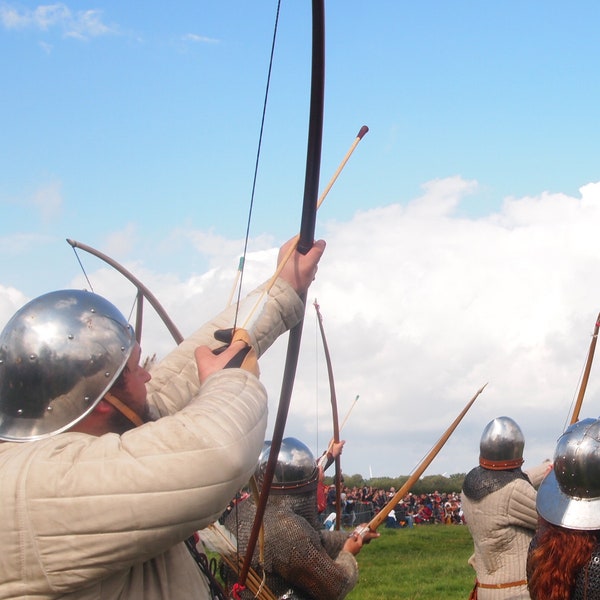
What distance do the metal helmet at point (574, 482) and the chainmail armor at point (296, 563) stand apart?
1.28 m

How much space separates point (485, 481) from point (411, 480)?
114 centimetres

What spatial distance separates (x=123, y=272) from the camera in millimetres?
6254

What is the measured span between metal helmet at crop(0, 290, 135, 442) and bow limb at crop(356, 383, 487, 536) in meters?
3.57

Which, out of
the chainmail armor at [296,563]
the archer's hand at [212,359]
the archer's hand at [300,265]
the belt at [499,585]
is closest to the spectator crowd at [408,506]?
the belt at [499,585]

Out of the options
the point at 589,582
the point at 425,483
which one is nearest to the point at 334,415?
the point at 589,582

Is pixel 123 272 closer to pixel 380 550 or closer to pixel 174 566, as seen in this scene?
pixel 174 566

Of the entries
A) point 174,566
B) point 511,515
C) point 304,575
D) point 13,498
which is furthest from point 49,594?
point 511,515

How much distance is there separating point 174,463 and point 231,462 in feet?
0.41

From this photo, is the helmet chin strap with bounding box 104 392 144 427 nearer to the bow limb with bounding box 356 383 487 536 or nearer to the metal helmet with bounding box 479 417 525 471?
the bow limb with bounding box 356 383 487 536

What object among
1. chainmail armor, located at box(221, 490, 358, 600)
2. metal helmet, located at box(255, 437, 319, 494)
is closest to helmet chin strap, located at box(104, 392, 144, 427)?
chainmail armor, located at box(221, 490, 358, 600)

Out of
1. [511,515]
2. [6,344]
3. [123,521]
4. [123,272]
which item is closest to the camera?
[123,521]

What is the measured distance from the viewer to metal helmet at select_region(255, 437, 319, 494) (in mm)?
5660

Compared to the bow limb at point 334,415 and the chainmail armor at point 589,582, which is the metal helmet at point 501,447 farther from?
the chainmail armor at point 589,582

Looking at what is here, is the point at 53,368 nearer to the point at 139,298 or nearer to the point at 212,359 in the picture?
the point at 212,359
